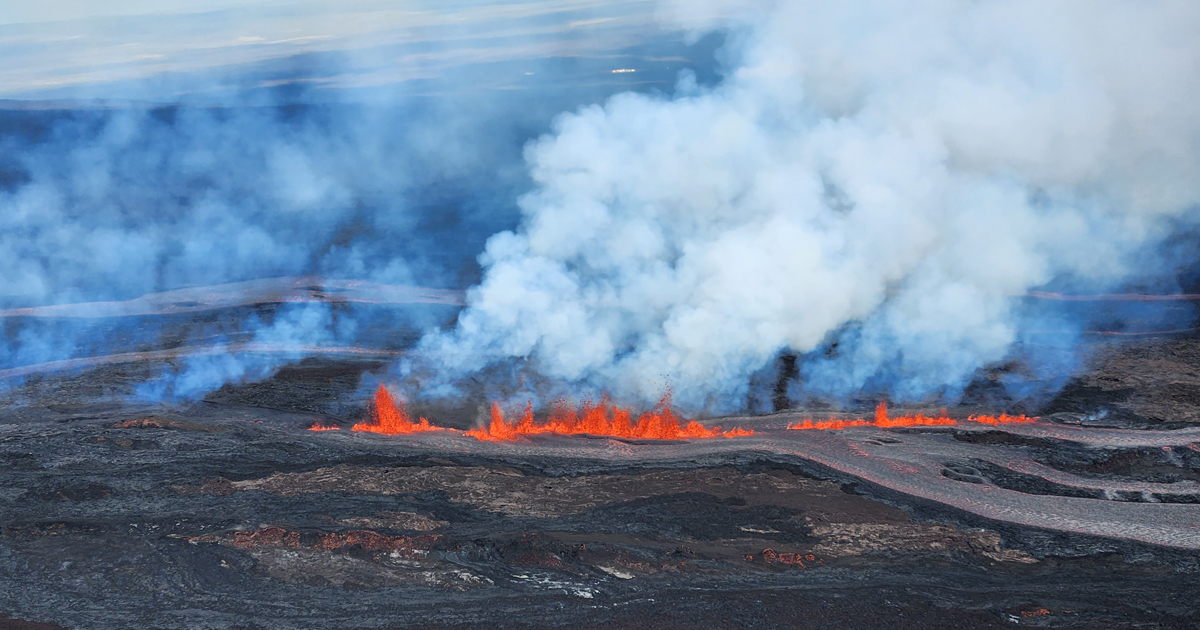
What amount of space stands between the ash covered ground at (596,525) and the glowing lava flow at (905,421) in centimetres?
38

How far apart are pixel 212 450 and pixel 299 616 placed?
5506 millimetres

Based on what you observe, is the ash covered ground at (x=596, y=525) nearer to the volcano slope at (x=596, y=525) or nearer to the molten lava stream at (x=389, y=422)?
the volcano slope at (x=596, y=525)

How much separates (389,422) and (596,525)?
5789 millimetres

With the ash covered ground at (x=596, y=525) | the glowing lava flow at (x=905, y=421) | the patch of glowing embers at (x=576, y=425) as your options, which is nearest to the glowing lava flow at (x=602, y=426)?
the patch of glowing embers at (x=576, y=425)

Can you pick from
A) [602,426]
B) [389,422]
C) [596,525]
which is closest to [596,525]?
[596,525]

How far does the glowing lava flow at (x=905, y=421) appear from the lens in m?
14.9

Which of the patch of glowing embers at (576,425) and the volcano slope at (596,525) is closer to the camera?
the volcano slope at (596,525)

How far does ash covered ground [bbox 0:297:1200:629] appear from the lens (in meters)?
8.84

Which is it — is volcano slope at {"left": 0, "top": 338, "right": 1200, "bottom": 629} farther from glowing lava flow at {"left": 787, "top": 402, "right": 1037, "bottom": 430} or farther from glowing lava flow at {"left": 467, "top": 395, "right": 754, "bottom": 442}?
glowing lava flow at {"left": 467, "top": 395, "right": 754, "bottom": 442}

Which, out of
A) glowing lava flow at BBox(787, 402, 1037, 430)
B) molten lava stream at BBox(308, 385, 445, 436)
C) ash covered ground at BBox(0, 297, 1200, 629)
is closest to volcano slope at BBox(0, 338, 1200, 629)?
ash covered ground at BBox(0, 297, 1200, 629)

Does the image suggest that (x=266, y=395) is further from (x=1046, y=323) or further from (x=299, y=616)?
(x=1046, y=323)

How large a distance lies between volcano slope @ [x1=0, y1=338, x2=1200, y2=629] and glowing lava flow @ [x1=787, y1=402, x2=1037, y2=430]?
1.13 ft

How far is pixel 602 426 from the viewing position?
→ 14.8 meters

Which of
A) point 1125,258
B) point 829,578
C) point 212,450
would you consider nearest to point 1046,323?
point 1125,258
